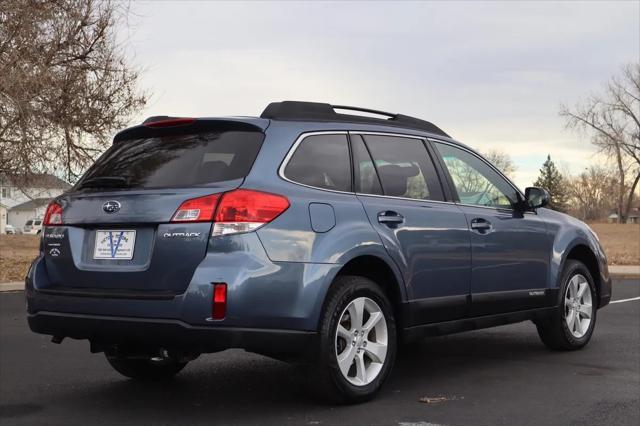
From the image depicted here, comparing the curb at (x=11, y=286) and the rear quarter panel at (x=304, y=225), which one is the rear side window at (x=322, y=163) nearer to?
the rear quarter panel at (x=304, y=225)

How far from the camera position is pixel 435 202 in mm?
5992

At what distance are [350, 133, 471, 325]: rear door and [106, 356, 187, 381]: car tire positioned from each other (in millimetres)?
1802

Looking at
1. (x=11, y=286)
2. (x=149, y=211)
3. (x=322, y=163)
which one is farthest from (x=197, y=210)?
(x=11, y=286)

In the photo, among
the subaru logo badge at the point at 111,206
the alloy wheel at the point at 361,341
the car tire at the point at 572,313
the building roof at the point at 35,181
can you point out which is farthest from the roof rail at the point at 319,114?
the building roof at the point at 35,181

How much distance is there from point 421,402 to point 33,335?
5052 millimetres

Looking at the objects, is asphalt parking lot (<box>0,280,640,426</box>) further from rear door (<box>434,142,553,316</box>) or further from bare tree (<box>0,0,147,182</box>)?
bare tree (<box>0,0,147,182</box>)

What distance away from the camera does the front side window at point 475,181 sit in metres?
6.39

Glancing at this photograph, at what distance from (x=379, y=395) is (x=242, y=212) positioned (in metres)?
1.66

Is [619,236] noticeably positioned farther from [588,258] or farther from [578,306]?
[578,306]

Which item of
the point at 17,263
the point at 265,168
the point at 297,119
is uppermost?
the point at 297,119

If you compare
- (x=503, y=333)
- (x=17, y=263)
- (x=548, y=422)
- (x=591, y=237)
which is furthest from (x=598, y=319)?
(x=17, y=263)

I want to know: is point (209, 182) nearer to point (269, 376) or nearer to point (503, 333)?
point (269, 376)

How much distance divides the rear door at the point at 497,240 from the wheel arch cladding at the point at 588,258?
1.98 ft

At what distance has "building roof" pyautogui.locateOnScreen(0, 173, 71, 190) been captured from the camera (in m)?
20.1
